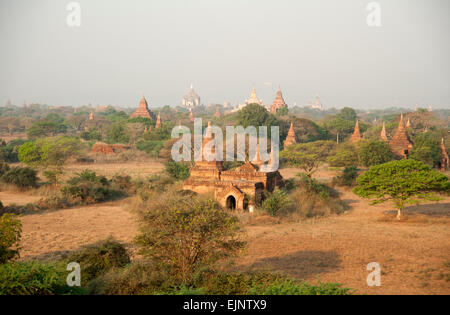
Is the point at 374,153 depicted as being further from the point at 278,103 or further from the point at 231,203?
the point at 278,103

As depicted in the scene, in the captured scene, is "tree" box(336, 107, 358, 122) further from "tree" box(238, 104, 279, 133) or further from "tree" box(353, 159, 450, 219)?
"tree" box(353, 159, 450, 219)

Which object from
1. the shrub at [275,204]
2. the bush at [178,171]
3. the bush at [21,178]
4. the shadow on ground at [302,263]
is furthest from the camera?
the bush at [178,171]

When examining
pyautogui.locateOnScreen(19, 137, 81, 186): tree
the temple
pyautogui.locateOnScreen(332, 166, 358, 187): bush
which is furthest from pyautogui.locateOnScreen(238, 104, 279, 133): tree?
the temple

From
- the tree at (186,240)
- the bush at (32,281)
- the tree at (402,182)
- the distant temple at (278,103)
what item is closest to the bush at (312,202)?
the tree at (402,182)

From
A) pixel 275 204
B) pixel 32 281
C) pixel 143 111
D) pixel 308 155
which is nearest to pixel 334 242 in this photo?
pixel 275 204

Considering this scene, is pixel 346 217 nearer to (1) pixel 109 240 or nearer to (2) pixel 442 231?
(2) pixel 442 231

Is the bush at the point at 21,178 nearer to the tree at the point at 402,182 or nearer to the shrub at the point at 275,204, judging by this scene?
the shrub at the point at 275,204
